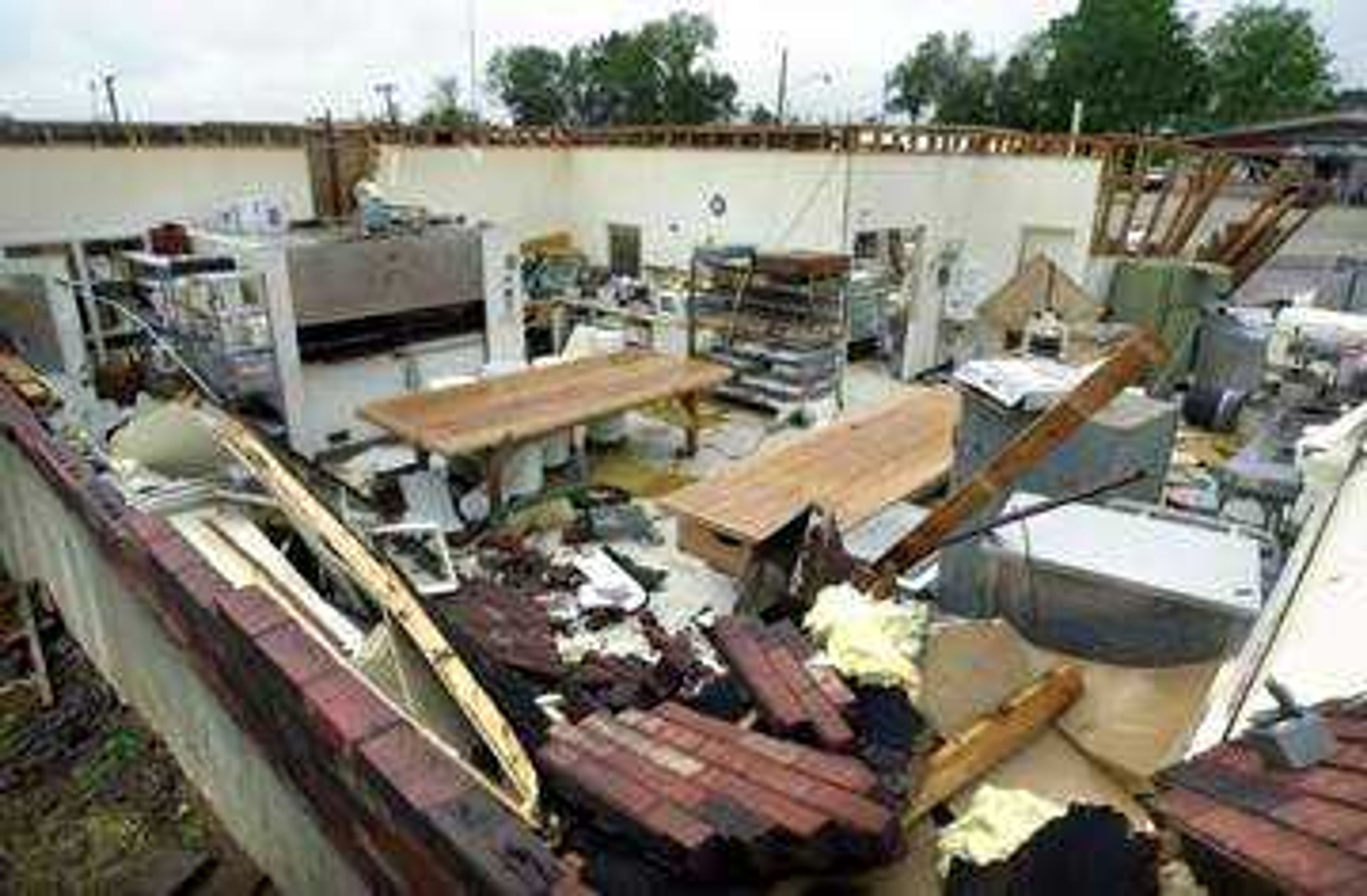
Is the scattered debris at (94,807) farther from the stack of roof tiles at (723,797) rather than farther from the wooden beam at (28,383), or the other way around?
the stack of roof tiles at (723,797)

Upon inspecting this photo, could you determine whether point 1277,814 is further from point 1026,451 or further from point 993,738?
point 1026,451

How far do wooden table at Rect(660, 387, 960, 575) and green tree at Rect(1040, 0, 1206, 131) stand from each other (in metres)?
39.3

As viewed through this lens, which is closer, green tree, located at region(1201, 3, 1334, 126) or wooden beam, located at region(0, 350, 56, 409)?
wooden beam, located at region(0, 350, 56, 409)

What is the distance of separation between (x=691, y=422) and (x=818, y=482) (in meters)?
2.65

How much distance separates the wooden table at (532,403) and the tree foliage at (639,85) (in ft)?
104

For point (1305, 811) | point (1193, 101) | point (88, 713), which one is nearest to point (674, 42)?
point (1193, 101)

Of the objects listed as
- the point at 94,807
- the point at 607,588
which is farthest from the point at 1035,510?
the point at 94,807

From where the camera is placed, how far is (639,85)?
42.4m

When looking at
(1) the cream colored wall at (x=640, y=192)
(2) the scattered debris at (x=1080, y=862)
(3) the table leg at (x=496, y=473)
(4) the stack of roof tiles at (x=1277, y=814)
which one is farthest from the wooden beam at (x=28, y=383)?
(4) the stack of roof tiles at (x=1277, y=814)

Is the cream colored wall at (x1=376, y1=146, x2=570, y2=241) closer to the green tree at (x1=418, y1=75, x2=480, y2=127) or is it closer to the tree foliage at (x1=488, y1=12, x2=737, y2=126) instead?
the green tree at (x1=418, y1=75, x2=480, y2=127)

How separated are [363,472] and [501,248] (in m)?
2.88

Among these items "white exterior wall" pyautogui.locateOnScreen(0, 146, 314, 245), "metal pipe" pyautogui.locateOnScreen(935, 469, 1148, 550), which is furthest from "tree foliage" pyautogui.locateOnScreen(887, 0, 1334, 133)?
"metal pipe" pyautogui.locateOnScreen(935, 469, 1148, 550)

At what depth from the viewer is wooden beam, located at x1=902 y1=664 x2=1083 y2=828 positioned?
11.1 feet

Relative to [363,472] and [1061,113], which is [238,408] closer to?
[363,472]
